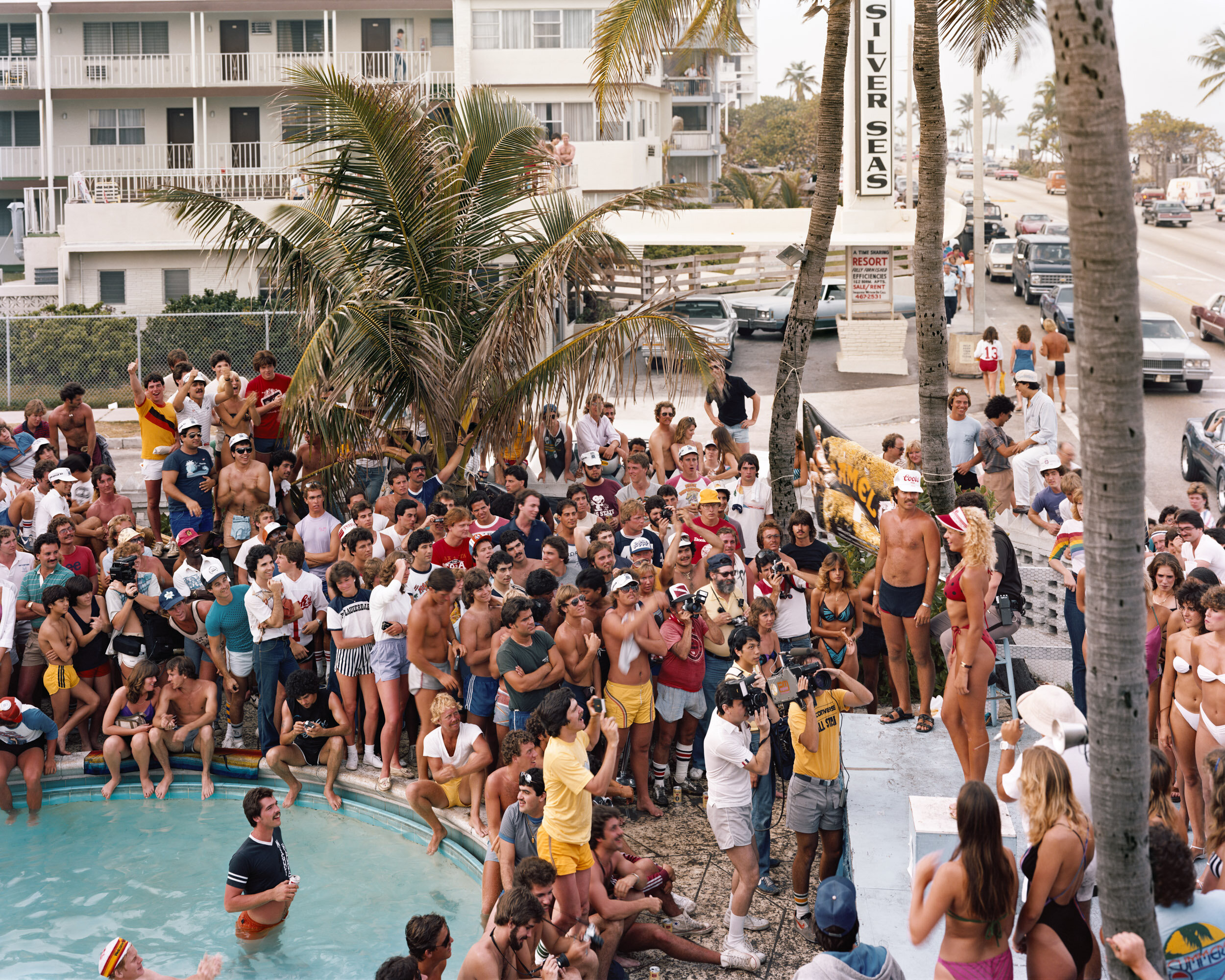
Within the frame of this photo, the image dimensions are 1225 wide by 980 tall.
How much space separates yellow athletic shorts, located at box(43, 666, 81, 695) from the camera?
33.1 ft

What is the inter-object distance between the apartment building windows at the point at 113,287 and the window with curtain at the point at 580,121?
585 inches

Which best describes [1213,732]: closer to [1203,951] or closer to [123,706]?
[1203,951]

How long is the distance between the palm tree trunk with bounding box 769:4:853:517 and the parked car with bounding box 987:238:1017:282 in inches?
1326

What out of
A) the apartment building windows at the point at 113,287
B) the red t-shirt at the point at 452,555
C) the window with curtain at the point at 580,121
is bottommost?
the red t-shirt at the point at 452,555

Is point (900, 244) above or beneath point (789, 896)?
above

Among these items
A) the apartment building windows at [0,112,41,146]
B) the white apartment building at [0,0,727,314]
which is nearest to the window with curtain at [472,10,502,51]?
the white apartment building at [0,0,727,314]

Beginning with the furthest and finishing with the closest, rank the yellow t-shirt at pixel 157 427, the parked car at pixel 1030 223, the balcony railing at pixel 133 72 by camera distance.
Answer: the parked car at pixel 1030 223, the balcony railing at pixel 133 72, the yellow t-shirt at pixel 157 427

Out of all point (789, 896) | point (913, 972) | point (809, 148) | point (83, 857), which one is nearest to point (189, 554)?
point (83, 857)

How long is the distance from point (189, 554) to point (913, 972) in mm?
7637

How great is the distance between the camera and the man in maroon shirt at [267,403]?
12.5 m

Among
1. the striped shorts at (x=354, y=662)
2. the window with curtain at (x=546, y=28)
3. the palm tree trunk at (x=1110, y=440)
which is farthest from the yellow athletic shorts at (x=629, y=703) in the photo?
the window with curtain at (x=546, y=28)

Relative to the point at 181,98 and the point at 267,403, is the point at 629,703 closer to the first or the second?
the point at 267,403

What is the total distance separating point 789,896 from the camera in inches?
318

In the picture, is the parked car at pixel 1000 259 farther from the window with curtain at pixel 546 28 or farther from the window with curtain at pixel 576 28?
the window with curtain at pixel 546 28
